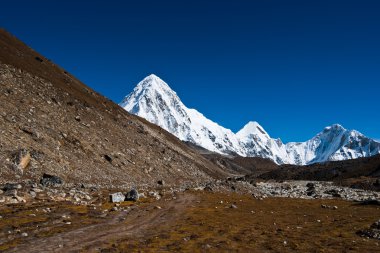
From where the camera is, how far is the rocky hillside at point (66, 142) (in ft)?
168

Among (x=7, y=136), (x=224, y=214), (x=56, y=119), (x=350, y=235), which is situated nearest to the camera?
(x=350, y=235)

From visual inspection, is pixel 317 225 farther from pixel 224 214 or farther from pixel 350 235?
pixel 224 214

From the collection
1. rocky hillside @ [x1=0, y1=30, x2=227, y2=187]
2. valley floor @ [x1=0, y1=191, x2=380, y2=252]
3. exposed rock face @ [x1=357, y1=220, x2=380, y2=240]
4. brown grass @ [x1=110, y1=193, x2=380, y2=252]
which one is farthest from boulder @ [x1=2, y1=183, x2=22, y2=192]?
exposed rock face @ [x1=357, y1=220, x2=380, y2=240]

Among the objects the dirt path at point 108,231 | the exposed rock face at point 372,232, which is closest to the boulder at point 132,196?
the dirt path at point 108,231

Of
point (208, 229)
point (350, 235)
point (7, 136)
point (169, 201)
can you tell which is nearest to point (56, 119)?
point (7, 136)

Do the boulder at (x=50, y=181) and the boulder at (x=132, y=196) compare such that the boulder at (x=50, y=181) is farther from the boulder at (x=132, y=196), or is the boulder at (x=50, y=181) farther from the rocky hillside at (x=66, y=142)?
the boulder at (x=132, y=196)

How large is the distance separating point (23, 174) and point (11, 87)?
31.6m

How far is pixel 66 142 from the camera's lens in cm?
6444

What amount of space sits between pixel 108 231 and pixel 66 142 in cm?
4127

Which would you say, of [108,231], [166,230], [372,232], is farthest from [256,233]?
[108,231]

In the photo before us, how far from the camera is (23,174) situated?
45.3m

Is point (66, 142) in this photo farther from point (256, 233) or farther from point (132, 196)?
point (256, 233)

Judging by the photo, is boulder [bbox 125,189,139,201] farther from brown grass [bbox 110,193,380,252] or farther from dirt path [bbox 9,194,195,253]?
brown grass [bbox 110,193,380,252]

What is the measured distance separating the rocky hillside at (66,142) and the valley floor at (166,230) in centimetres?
1524
